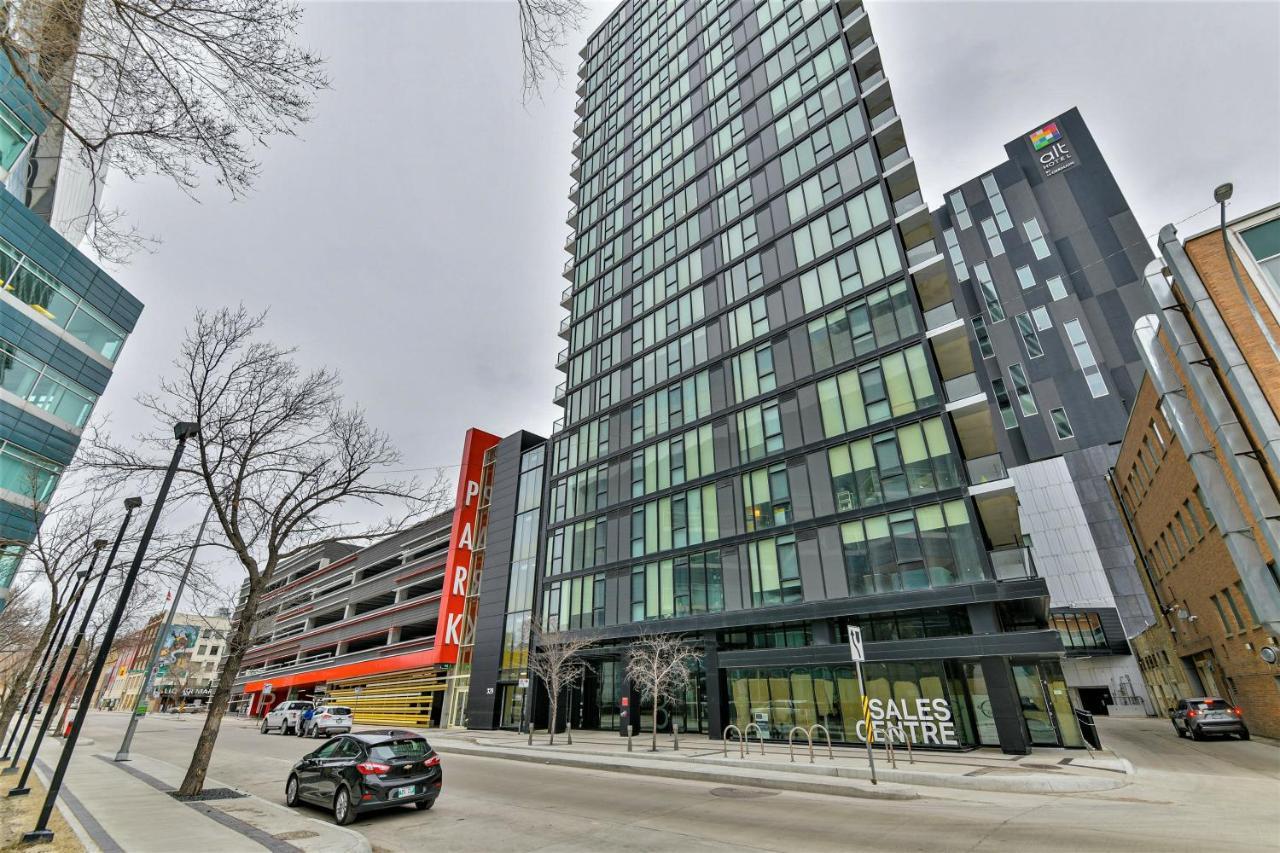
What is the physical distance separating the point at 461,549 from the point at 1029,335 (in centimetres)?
6421

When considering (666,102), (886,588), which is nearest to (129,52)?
(886,588)

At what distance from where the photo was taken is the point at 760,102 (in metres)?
35.2

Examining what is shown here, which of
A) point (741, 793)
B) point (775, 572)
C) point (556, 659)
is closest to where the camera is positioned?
point (741, 793)

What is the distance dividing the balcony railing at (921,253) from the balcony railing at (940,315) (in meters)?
2.46

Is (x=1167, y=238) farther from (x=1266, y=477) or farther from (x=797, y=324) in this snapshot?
(x=797, y=324)

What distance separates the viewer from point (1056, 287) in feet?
199

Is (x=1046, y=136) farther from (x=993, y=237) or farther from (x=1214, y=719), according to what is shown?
(x=1214, y=719)

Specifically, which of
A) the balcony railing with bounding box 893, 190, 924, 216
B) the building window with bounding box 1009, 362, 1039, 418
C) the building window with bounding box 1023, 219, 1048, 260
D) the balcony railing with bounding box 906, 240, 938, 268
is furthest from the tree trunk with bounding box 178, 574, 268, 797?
the building window with bounding box 1023, 219, 1048, 260

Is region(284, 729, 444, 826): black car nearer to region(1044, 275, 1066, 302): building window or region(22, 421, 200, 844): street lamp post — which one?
region(22, 421, 200, 844): street lamp post

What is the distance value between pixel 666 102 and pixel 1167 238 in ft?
116

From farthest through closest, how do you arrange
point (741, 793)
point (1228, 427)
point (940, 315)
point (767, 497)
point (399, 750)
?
point (767, 497) → point (940, 315) → point (1228, 427) → point (741, 793) → point (399, 750)

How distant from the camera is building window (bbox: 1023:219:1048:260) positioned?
2485 inches

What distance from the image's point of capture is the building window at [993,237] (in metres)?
66.2

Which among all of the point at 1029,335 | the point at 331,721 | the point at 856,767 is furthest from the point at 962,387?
the point at 1029,335
